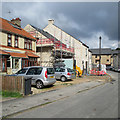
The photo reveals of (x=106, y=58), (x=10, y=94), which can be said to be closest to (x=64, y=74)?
(x=10, y=94)

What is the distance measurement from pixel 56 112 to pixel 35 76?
573cm

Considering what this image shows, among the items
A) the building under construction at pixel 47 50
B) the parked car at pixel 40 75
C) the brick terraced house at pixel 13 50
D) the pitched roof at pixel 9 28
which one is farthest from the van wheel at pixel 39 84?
the building under construction at pixel 47 50

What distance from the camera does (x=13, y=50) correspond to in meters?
18.2

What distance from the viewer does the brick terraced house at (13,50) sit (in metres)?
15.9

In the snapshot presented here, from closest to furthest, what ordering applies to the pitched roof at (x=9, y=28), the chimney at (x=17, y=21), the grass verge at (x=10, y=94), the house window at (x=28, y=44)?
the grass verge at (x=10, y=94), the pitched roof at (x=9, y=28), the house window at (x=28, y=44), the chimney at (x=17, y=21)

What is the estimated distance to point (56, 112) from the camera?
5832 mm

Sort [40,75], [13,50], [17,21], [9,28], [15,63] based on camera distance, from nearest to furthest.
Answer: [40,75]
[15,63]
[13,50]
[9,28]
[17,21]

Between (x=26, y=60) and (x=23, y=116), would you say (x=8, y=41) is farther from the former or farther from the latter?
(x=23, y=116)

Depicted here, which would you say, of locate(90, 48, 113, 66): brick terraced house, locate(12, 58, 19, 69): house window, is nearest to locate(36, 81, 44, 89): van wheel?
locate(12, 58, 19, 69): house window

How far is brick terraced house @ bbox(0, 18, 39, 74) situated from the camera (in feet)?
52.2

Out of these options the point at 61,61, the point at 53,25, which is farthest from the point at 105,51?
the point at 61,61

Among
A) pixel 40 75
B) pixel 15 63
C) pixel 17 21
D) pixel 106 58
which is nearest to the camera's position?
pixel 40 75

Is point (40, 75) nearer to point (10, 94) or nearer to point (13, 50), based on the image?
point (10, 94)

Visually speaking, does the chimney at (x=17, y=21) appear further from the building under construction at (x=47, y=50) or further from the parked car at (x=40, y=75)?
the parked car at (x=40, y=75)
